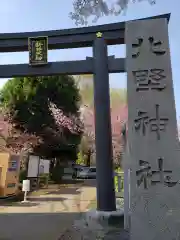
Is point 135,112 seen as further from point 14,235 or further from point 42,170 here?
point 42,170

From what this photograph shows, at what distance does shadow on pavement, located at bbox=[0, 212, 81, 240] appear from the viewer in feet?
17.0

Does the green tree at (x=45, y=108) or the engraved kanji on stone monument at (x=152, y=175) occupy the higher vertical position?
the green tree at (x=45, y=108)

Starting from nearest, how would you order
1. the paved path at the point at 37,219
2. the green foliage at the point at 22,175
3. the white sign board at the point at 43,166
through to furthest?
the paved path at the point at 37,219, the green foliage at the point at 22,175, the white sign board at the point at 43,166

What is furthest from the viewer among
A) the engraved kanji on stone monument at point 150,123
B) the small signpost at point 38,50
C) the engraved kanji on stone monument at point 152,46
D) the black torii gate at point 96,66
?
the small signpost at point 38,50

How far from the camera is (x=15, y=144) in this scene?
17.5m

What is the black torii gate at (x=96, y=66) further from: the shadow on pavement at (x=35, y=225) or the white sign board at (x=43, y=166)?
the white sign board at (x=43, y=166)

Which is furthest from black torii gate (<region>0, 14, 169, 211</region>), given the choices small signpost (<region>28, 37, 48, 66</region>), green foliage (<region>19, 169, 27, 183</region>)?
green foliage (<region>19, 169, 27, 183</region>)

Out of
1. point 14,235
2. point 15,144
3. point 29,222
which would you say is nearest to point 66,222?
point 29,222

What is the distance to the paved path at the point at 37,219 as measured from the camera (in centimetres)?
530

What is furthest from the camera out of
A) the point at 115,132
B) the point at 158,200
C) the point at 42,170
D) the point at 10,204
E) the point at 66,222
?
the point at 115,132

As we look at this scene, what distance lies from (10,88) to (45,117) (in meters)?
3.31

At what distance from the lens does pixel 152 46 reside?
163 inches

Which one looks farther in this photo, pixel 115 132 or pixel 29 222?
pixel 115 132

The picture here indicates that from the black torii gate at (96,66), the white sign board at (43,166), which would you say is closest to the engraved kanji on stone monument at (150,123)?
the black torii gate at (96,66)
